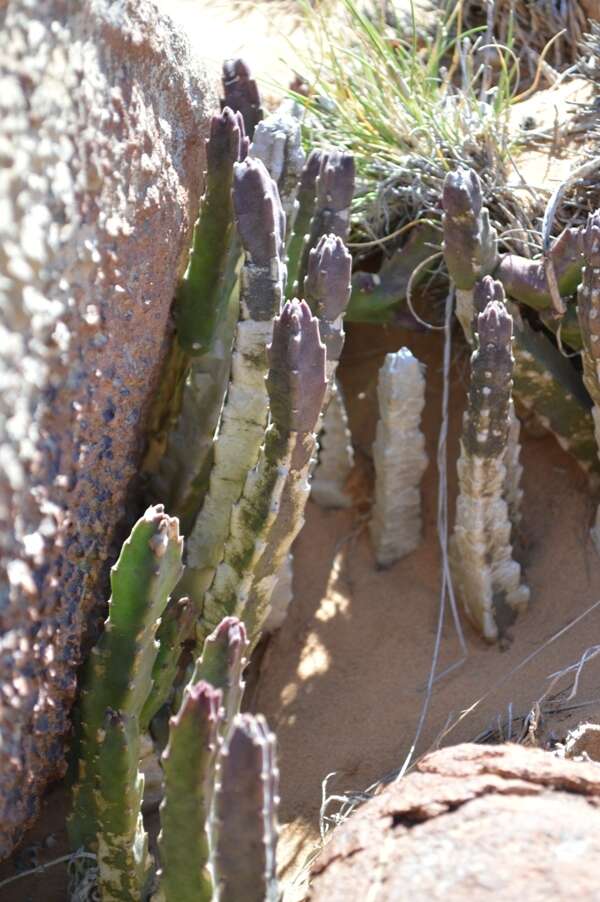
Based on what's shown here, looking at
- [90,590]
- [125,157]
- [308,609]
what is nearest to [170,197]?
[125,157]

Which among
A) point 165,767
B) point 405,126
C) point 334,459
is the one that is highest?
point 405,126

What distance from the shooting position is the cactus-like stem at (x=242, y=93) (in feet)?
9.50

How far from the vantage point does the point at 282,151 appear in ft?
8.73

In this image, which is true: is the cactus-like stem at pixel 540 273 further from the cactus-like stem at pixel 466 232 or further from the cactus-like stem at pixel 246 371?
the cactus-like stem at pixel 246 371

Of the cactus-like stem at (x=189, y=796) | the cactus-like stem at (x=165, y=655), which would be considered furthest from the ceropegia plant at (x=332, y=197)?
the cactus-like stem at (x=189, y=796)

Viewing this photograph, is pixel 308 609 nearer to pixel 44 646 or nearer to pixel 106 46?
pixel 44 646

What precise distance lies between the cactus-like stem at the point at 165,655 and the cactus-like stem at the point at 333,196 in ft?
3.22

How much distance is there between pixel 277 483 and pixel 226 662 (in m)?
0.51

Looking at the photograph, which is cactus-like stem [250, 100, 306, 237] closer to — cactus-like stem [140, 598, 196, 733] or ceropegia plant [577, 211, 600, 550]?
ceropegia plant [577, 211, 600, 550]

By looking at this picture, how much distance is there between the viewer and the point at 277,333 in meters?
2.09

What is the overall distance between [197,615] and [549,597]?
0.96 m

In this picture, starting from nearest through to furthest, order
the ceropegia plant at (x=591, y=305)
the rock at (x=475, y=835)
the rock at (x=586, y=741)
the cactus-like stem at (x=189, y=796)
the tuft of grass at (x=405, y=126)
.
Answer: the rock at (x=475, y=835)
the cactus-like stem at (x=189, y=796)
the rock at (x=586, y=741)
the ceropegia plant at (x=591, y=305)
the tuft of grass at (x=405, y=126)

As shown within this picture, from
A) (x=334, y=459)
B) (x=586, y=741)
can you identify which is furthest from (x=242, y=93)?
(x=586, y=741)

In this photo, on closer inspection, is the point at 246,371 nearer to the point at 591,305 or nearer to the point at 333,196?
the point at 333,196
